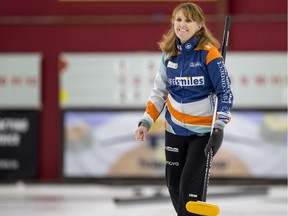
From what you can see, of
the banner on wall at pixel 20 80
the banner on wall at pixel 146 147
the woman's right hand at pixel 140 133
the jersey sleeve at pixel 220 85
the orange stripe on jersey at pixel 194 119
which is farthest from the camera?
the banner on wall at pixel 20 80

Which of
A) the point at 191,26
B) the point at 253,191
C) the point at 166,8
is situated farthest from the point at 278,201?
the point at 191,26

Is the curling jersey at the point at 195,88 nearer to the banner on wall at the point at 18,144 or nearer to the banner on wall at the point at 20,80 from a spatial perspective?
the banner on wall at the point at 20,80

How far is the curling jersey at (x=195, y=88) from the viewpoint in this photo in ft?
14.0

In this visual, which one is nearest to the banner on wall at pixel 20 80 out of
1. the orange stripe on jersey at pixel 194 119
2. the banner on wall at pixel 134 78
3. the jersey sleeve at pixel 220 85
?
the banner on wall at pixel 134 78

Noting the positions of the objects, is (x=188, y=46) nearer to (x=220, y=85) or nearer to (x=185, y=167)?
(x=220, y=85)

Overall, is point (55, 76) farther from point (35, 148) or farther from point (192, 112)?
point (192, 112)

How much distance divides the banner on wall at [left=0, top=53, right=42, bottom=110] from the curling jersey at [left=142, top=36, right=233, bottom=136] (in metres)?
5.52

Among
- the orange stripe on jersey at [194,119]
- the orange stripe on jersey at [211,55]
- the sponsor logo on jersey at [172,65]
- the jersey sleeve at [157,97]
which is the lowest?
the orange stripe on jersey at [194,119]

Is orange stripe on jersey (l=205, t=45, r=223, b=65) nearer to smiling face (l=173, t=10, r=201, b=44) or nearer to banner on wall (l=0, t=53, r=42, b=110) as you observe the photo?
smiling face (l=173, t=10, r=201, b=44)

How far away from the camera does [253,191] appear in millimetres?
8531

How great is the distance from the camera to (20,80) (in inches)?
384

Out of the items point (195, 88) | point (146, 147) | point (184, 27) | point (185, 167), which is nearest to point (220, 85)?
point (195, 88)

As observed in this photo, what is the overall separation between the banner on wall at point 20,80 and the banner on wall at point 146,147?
0.53 metres

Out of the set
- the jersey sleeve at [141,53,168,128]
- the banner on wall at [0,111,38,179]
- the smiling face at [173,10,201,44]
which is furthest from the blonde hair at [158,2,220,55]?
the banner on wall at [0,111,38,179]
